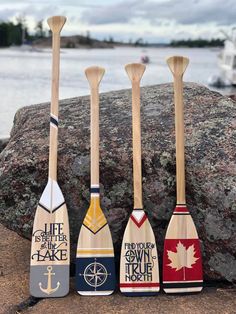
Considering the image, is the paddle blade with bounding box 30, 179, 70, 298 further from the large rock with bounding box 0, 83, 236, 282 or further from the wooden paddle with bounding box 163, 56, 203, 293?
the wooden paddle with bounding box 163, 56, 203, 293

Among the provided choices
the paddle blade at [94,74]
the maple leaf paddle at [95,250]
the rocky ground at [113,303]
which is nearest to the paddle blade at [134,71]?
the paddle blade at [94,74]

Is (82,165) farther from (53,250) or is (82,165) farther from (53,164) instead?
(53,250)

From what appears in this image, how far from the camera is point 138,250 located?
3.84 m

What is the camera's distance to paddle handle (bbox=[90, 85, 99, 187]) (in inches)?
149

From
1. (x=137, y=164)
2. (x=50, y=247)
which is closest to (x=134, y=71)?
(x=137, y=164)

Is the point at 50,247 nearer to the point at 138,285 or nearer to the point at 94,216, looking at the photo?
the point at 94,216

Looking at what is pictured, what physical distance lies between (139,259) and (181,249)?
0.98 ft

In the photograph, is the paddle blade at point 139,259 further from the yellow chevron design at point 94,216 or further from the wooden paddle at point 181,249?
the yellow chevron design at point 94,216

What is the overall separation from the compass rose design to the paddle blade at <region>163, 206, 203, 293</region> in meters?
0.42

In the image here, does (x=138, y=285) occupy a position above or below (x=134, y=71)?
below

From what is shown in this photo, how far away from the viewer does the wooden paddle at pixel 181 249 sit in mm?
3771

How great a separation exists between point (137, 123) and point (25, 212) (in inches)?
39.9

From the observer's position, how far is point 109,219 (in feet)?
12.9

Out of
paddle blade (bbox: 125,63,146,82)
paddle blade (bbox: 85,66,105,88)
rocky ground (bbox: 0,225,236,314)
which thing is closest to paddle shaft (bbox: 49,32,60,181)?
paddle blade (bbox: 85,66,105,88)
